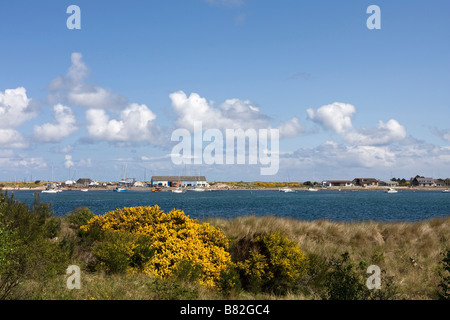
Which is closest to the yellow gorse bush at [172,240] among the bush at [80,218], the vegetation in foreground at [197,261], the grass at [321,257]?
the vegetation in foreground at [197,261]

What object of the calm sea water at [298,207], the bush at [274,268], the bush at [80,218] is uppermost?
the bush at [80,218]

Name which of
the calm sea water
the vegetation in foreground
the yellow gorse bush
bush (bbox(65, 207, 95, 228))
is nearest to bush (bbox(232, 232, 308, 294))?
the vegetation in foreground

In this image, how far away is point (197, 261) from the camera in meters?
14.6

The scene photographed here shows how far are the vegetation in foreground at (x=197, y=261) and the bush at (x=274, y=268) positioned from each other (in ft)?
0.13

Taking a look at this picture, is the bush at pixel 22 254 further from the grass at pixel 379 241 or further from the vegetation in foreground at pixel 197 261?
the grass at pixel 379 241

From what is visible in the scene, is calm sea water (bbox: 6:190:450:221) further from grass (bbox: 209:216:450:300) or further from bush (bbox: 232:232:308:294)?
bush (bbox: 232:232:308:294)

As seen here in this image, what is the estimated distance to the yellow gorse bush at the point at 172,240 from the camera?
577 inches

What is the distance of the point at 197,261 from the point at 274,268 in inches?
128

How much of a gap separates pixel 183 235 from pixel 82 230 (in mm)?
6533

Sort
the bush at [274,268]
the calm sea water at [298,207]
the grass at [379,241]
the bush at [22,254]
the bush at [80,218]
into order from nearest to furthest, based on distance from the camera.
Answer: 1. the bush at [22,254]
2. the bush at [274,268]
3. the grass at [379,241]
4. the bush at [80,218]
5. the calm sea water at [298,207]
